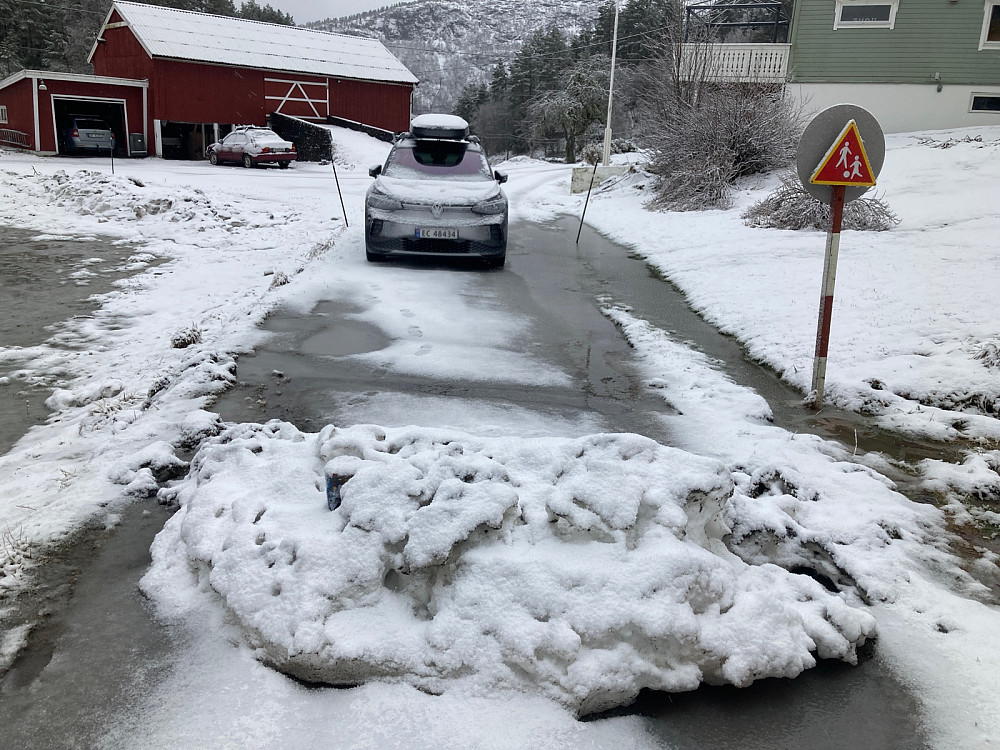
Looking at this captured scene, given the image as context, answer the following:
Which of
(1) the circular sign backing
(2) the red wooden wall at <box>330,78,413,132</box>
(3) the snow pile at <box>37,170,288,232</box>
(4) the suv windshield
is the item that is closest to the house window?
(4) the suv windshield

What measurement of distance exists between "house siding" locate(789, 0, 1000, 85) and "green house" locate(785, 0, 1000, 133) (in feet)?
0.08

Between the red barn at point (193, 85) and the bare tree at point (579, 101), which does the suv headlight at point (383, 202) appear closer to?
the red barn at point (193, 85)

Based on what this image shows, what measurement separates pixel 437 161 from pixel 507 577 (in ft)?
30.4

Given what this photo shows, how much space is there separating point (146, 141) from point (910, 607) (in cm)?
3682

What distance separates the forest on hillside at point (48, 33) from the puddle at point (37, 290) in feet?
145

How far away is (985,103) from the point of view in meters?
21.5

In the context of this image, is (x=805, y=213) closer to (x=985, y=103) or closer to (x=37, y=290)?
(x=37, y=290)

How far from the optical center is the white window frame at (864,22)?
2170 cm

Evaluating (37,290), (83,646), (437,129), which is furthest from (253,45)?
(83,646)

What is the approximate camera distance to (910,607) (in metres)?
3.10

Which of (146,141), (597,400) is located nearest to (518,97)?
(146,141)

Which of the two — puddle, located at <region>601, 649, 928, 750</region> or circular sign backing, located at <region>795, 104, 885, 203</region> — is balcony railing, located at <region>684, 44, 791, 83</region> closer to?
circular sign backing, located at <region>795, 104, 885, 203</region>

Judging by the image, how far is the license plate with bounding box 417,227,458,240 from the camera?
9.73m

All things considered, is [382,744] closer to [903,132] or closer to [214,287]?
[214,287]
